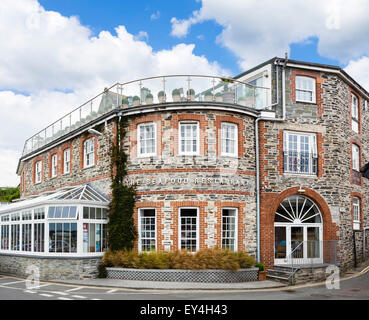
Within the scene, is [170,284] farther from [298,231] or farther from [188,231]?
[298,231]

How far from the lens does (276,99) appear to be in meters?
20.7

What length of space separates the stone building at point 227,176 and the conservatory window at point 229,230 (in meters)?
0.05

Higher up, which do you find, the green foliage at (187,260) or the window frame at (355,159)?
the window frame at (355,159)

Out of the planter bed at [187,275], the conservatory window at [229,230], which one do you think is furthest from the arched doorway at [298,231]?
the planter bed at [187,275]

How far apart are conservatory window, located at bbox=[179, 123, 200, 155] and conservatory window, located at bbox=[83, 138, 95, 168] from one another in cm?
553

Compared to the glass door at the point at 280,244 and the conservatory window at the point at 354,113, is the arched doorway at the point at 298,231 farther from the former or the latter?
the conservatory window at the point at 354,113

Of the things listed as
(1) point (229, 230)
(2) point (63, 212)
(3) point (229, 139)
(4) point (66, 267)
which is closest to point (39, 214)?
(2) point (63, 212)

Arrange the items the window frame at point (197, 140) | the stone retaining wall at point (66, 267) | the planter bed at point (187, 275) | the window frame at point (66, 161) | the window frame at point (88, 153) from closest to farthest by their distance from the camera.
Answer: the planter bed at point (187, 275), the stone retaining wall at point (66, 267), the window frame at point (197, 140), the window frame at point (88, 153), the window frame at point (66, 161)

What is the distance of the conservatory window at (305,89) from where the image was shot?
833 inches

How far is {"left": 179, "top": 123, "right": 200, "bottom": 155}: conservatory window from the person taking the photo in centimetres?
1898

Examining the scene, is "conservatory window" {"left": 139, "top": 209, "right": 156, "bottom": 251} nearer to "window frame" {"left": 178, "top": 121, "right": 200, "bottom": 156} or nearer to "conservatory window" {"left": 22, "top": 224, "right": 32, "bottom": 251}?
"window frame" {"left": 178, "top": 121, "right": 200, "bottom": 156}

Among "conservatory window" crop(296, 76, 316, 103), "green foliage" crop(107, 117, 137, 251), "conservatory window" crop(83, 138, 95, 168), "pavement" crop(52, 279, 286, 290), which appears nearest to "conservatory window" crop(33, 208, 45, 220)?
"green foliage" crop(107, 117, 137, 251)
